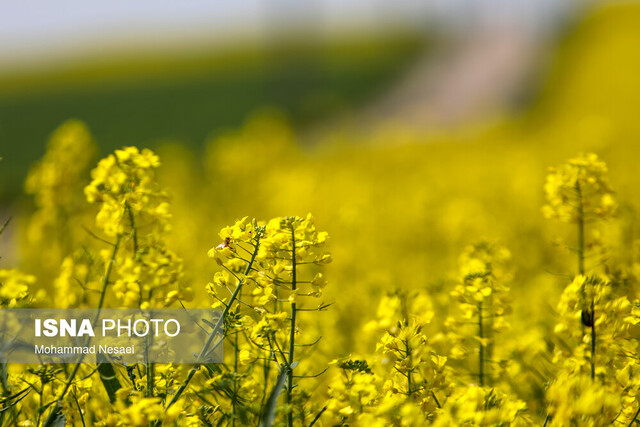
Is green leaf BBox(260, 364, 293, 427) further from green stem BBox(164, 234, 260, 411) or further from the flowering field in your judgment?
green stem BBox(164, 234, 260, 411)

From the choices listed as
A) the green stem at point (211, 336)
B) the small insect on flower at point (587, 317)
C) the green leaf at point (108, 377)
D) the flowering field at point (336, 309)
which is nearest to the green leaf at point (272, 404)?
the flowering field at point (336, 309)

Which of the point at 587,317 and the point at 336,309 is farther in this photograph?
the point at 336,309

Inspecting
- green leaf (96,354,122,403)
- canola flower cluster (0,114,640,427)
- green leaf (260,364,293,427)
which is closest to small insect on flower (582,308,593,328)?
canola flower cluster (0,114,640,427)

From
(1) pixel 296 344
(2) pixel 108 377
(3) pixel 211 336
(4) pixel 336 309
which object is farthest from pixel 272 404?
(4) pixel 336 309

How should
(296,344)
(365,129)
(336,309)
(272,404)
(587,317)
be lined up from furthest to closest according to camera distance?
1. (365,129)
2. (336,309)
3. (296,344)
4. (587,317)
5. (272,404)

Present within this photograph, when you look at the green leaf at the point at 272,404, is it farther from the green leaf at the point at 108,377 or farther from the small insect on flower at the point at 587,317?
the small insect on flower at the point at 587,317

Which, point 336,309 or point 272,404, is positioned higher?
point 336,309

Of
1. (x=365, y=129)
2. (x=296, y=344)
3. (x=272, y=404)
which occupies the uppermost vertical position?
(x=365, y=129)

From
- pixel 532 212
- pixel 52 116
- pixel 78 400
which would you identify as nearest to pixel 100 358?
pixel 78 400

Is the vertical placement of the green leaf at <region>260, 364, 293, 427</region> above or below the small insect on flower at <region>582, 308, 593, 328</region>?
below

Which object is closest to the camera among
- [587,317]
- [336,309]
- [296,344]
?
[587,317]

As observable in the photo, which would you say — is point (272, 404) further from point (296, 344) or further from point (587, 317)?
point (587, 317)

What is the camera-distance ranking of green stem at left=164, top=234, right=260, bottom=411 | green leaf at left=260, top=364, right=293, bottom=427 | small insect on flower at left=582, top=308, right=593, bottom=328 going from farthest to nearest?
1. small insect on flower at left=582, top=308, right=593, bottom=328
2. green stem at left=164, top=234, right=260, bottom=411
3. green leaf at left=260, top=364, right=293, bottom=427

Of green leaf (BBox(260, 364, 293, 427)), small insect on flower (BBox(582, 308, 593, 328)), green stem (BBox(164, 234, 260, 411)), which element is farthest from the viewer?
small insect on flower (BBox(582, 308, 593, 328))
